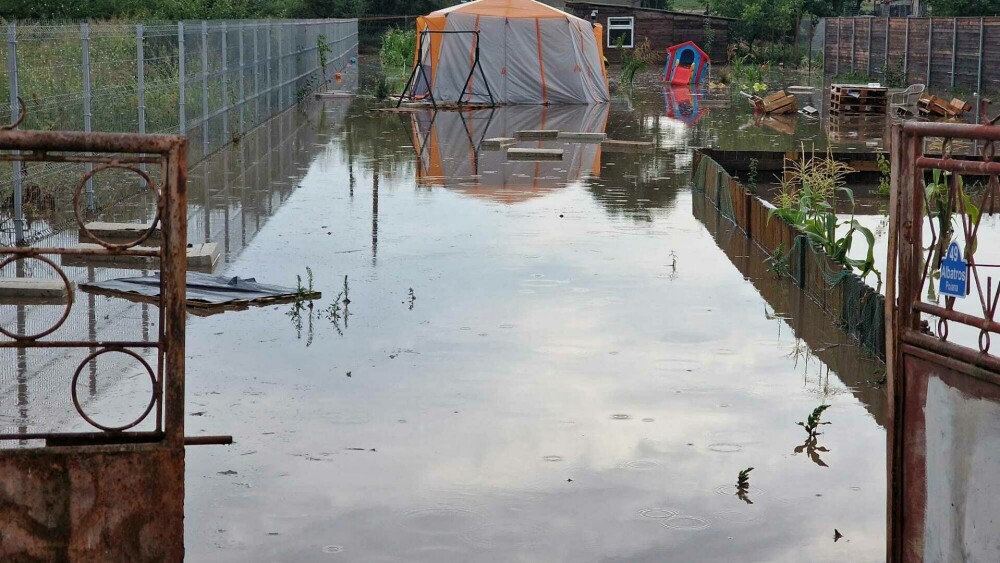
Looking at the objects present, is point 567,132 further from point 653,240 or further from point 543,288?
point 543,288

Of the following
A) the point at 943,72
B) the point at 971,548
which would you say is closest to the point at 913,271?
the point at 971,548

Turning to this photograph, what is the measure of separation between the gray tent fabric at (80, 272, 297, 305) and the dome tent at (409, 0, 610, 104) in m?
22.1

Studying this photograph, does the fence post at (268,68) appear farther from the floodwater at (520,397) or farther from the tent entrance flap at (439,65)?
the floodwater at (520,397)

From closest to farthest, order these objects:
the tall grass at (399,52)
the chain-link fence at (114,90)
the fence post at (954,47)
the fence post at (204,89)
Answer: the chain-link fence at (114,90) < the fence post at (204,89) < the fence post at (954,47) < the tall grass at (399,52)

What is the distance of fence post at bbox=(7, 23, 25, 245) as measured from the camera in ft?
37.7

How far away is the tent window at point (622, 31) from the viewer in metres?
53.8

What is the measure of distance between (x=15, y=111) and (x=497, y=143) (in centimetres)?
1088

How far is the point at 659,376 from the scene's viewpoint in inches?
320

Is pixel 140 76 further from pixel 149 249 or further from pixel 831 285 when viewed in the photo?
pixel 149 249

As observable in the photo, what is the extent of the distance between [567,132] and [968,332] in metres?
15.6

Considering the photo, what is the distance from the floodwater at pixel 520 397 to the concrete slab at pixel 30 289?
620 mm

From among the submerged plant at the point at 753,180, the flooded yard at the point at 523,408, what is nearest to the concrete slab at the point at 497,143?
the submerged plant at the point at 753,180

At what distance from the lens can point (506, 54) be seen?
32.5m

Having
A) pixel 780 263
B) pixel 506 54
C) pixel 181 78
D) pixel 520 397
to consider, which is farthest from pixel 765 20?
pixel 520 397
